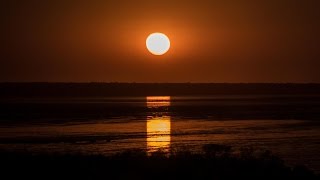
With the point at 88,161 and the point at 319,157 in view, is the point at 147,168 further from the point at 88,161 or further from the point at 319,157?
the point at 319,157

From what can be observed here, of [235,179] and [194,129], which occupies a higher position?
[194,129]

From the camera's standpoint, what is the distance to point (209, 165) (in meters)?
21.2

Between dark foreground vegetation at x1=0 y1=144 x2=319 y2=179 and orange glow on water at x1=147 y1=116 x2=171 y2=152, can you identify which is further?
orange glow on water at x1=147 y1=116 x2=171 y2=152

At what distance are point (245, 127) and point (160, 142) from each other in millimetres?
13680

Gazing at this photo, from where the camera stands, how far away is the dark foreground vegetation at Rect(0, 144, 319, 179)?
64.7 feet

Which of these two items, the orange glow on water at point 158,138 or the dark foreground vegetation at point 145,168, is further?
the orange glow on water at point 158,138

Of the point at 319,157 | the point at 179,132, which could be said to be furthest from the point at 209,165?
the point at 179,132

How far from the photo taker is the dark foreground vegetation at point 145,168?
64.7ft

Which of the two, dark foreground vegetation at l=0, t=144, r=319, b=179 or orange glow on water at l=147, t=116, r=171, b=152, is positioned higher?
orange glow on water at l=147, t=116, r=171, b=152

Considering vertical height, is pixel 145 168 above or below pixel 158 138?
below

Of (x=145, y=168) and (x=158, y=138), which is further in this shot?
(x=158, y=138)

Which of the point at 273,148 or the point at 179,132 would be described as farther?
the point at 179,132

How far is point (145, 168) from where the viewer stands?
20.8 meters

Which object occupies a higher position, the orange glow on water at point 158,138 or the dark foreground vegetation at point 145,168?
the orange glow on water at point 158,138
